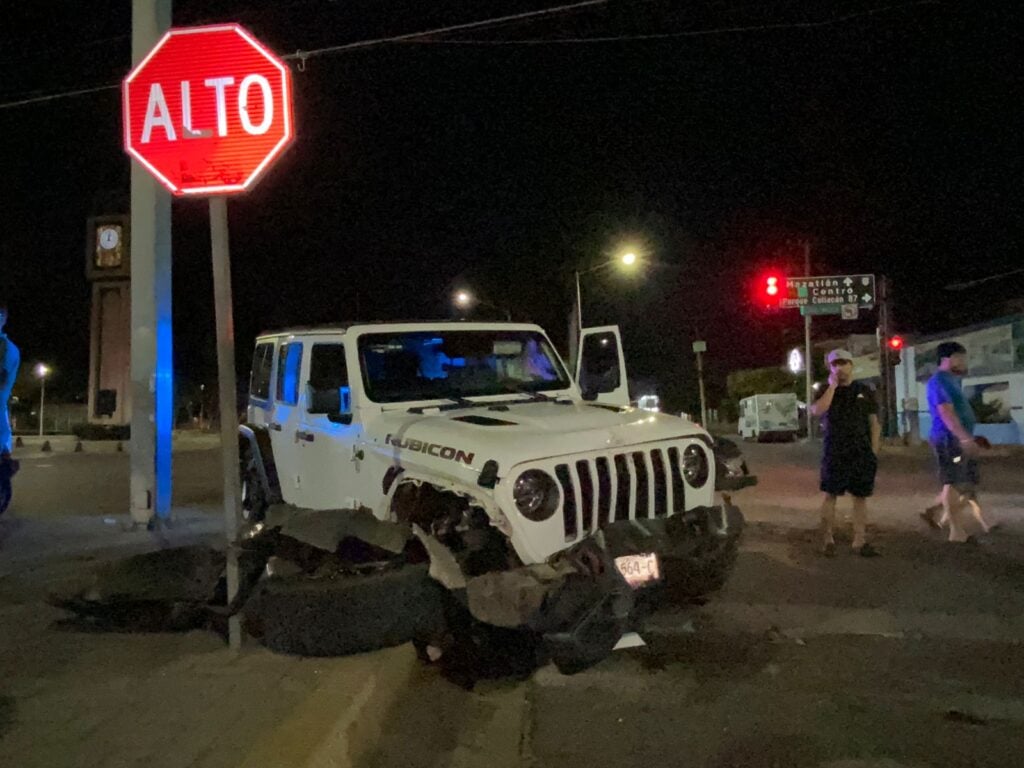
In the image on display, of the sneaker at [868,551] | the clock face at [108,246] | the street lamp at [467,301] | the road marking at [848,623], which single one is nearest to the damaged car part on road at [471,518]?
the road marking at [848,623]

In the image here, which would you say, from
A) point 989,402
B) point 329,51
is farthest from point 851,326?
point 329,51

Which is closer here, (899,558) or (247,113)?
(247,113)

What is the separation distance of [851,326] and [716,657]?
51.9m

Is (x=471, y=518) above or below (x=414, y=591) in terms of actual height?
above

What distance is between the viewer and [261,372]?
9.06 m

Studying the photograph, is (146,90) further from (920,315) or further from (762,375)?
(762,375)

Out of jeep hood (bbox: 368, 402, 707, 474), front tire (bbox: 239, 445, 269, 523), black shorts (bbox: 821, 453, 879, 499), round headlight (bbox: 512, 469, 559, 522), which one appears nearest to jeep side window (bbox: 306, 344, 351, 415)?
jeep hood (bbox: 368, 402, 707, 474)

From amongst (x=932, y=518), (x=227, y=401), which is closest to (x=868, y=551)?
(x=932, y=518)

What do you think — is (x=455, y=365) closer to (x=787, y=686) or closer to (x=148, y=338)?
(x=787, y=686)

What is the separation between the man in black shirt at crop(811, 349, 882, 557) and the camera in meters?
8.36

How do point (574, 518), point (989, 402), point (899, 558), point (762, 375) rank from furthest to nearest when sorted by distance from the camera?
point (762, 375), point (989, 402), point (899, 558), point (574, 518)

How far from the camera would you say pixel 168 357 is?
33.9 ft

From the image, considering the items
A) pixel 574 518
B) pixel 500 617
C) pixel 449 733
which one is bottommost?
pixel 449 733

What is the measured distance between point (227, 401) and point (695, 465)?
9.46 feet
